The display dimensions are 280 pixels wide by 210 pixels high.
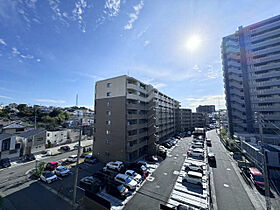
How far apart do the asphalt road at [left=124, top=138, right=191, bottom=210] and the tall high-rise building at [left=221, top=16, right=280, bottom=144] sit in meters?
35.6

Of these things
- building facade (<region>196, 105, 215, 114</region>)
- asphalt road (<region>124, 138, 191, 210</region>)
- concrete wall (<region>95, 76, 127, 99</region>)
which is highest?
building facade (<region>196, 105, 215, 114</region>)

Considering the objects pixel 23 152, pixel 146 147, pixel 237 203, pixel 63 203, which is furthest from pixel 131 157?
pixel 23 152

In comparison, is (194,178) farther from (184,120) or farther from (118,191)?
(184,120)

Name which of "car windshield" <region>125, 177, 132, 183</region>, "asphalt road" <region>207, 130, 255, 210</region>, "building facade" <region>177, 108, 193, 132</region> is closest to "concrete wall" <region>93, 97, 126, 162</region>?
"car windshield" <region>125, 177, 132, 183</region>

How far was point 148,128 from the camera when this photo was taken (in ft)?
108

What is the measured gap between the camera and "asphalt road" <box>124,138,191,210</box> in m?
13.7

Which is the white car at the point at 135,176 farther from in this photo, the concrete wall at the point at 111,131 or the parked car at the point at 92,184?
the concrete wall at the point at 111,131

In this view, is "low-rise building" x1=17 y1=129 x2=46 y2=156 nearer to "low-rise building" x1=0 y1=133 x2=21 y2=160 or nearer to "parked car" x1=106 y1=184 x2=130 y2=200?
"low-rise building" x1=0 y1=133 x2=21 y2=160

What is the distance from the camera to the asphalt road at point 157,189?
Answer: 13695mm

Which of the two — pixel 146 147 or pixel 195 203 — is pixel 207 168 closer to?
pixel 195 203

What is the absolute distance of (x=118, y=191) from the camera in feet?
48.0

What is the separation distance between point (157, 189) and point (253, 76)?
173 ft

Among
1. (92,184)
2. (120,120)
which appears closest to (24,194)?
(92,184)

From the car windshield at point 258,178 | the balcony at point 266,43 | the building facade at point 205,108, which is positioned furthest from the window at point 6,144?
the building facade at point 205,108
